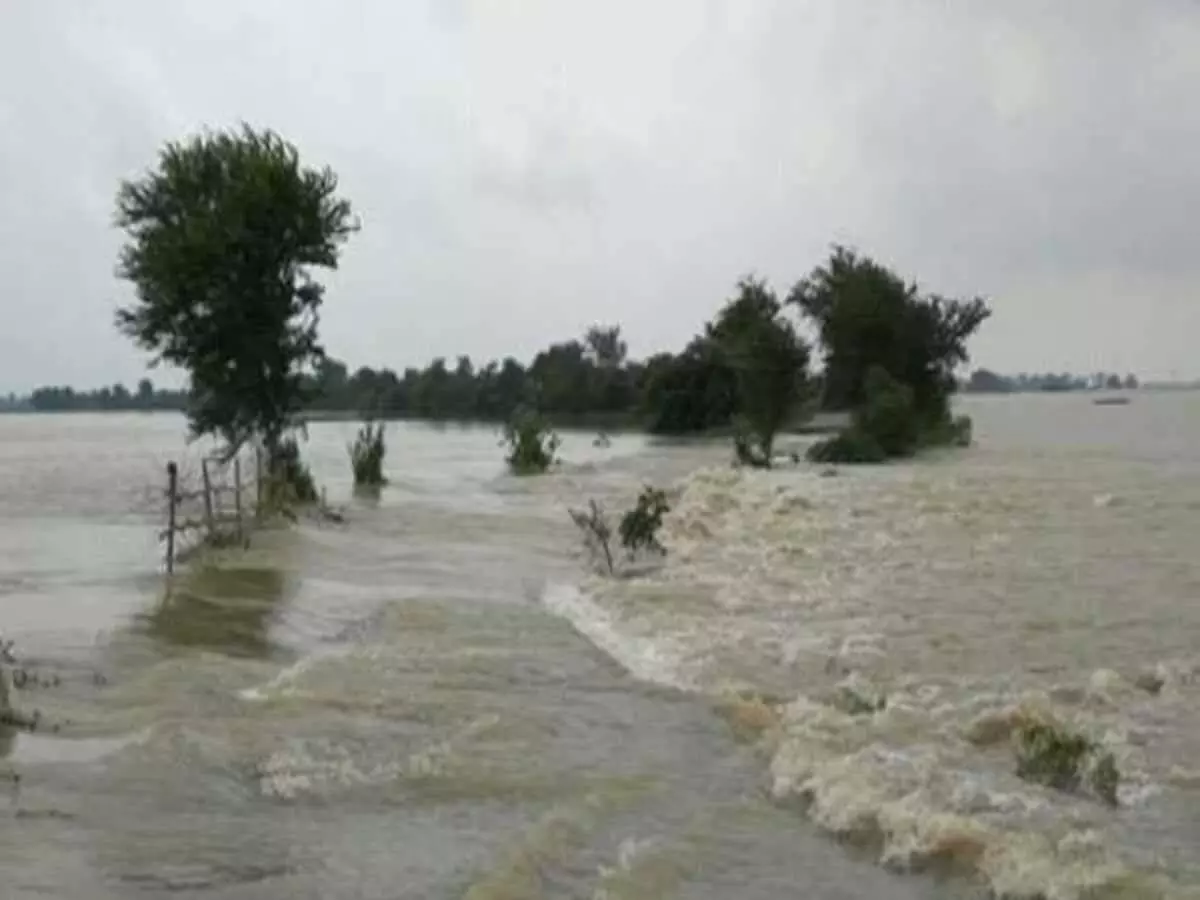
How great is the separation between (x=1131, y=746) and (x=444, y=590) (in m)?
11.0

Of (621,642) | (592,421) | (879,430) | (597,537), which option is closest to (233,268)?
(597,537)

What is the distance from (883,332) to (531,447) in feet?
63.7

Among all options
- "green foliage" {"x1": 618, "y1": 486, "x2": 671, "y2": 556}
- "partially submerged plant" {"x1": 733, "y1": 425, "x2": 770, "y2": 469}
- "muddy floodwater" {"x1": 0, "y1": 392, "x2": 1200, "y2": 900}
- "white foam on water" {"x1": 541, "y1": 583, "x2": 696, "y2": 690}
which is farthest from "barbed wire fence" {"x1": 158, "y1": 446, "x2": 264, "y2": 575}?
"partially submerged plant" {"x1": 733, "y1": 425, "x2": 770, "y2": 469}

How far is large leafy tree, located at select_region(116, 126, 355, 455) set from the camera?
32156 millimetres

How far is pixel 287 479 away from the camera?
32.5 m

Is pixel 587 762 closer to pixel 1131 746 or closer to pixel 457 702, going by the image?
pixel 457 702

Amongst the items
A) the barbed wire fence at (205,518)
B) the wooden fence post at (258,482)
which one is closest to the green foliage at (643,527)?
the barbed wire fence at (205,518)

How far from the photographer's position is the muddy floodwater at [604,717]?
7891 mm

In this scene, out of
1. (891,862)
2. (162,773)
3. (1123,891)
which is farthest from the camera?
(162,773)

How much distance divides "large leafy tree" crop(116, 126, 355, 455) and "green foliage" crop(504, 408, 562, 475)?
1697cm

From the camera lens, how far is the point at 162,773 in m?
9.64

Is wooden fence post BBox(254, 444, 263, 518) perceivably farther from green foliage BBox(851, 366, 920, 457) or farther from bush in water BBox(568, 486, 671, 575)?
green foliage BBox(851, 366, 920, 457)

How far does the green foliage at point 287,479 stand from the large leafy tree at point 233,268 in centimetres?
30

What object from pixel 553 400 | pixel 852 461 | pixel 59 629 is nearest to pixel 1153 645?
pixel 59 629
